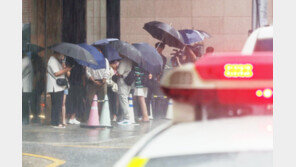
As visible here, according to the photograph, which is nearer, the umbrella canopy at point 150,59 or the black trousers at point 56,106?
the umbrella canopy at point 150,59

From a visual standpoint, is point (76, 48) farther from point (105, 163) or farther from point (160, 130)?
point (160, 130)

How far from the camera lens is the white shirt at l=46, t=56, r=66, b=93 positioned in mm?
7434

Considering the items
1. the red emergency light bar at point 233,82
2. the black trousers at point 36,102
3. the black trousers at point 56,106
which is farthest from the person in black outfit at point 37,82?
the red emergency light bar at point 233,82

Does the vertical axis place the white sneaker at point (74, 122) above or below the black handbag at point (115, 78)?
below

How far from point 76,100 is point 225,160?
583 centimetres

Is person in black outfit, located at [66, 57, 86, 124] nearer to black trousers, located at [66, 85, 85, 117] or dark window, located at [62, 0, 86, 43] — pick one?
black trousers, located at [66, 85, 85, 117]

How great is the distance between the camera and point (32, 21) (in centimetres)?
695

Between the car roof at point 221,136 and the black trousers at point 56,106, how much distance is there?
536cm

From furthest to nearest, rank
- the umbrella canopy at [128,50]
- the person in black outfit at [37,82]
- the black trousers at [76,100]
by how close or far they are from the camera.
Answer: the black trousers at [76,100] → the person in black outfit at [37,82] → the umbrella canopy at [128,50]

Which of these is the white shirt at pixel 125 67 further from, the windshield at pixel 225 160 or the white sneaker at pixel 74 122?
the windshield at pixel 225 160

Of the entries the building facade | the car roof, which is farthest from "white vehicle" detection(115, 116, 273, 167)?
the building facade

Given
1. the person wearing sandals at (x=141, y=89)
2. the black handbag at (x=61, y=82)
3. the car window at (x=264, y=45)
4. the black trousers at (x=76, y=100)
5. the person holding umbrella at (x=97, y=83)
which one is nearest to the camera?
the car window at (x=264, y=45)

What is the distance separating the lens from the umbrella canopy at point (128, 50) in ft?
19.5

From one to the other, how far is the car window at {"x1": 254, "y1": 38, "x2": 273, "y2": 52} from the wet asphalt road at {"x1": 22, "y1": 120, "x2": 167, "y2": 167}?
4322 mm
